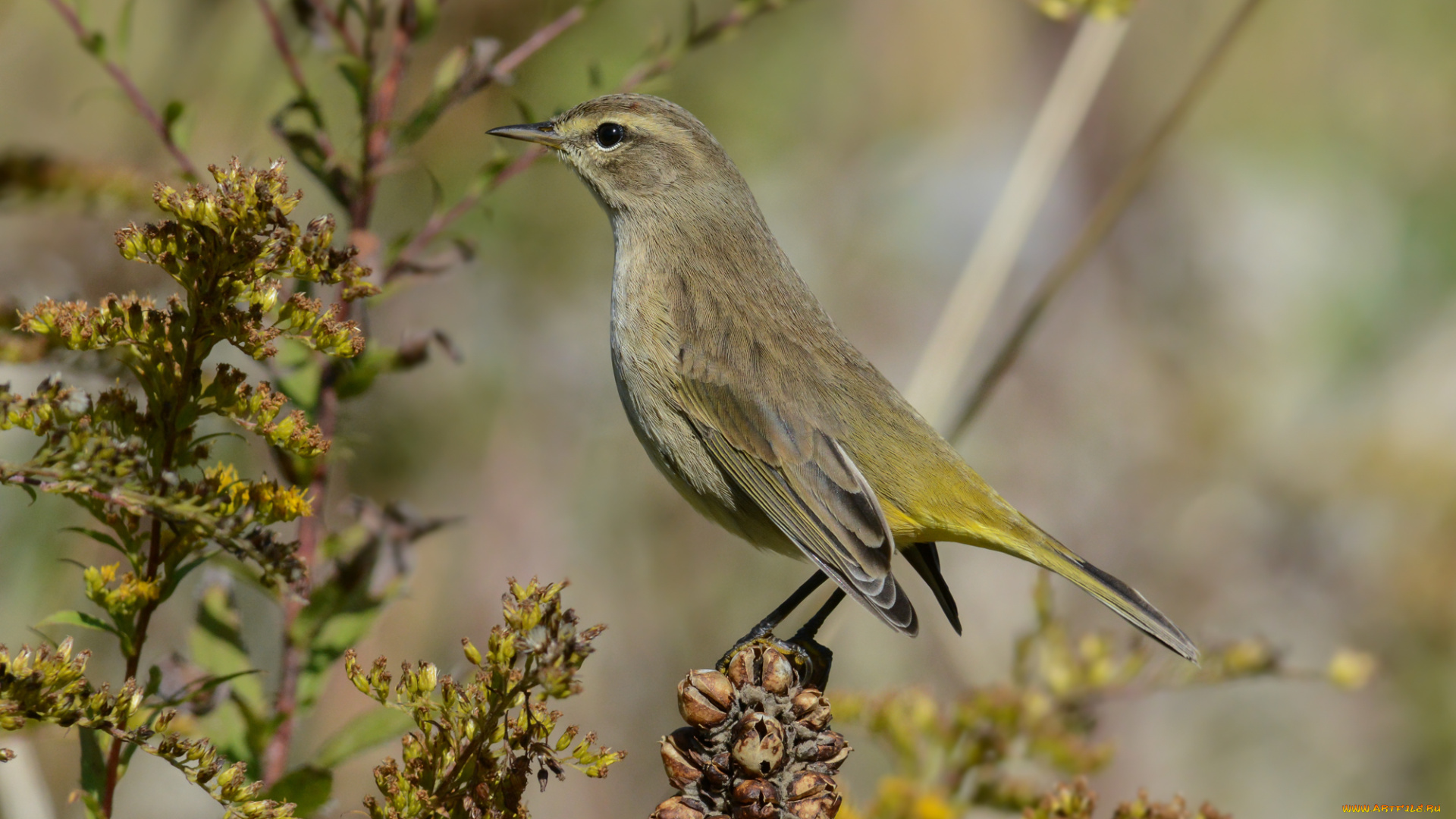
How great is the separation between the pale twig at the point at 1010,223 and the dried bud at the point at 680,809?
1.50m

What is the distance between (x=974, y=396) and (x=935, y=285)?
374cm

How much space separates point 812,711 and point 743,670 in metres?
0.15

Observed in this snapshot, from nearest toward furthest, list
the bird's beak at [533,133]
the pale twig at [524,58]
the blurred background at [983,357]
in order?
the pale twig at [524,58] < the bird's beak at [533,133] < the blurred background at [983,357]

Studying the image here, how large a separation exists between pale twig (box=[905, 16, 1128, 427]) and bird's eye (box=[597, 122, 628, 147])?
133 cm

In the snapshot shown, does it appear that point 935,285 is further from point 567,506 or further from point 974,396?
point 974,396

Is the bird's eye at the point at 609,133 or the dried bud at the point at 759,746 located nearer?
the dried bud at the point at 759,746

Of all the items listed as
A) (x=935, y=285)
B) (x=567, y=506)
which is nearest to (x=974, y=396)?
(x=567, y=506)

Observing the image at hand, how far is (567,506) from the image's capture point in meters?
5.41

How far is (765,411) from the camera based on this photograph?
345 centimetres

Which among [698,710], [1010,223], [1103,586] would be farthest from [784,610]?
[698,710]

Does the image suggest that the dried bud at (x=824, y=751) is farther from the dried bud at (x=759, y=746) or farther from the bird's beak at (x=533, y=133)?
the bird's beak at (x=533, y=133)

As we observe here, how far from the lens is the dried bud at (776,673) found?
2.07 meters

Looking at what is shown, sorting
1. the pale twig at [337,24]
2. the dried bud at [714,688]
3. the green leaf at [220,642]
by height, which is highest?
the pale twig at [337,24]

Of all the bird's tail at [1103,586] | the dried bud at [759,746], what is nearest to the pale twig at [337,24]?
the dried bud at [759,746]
